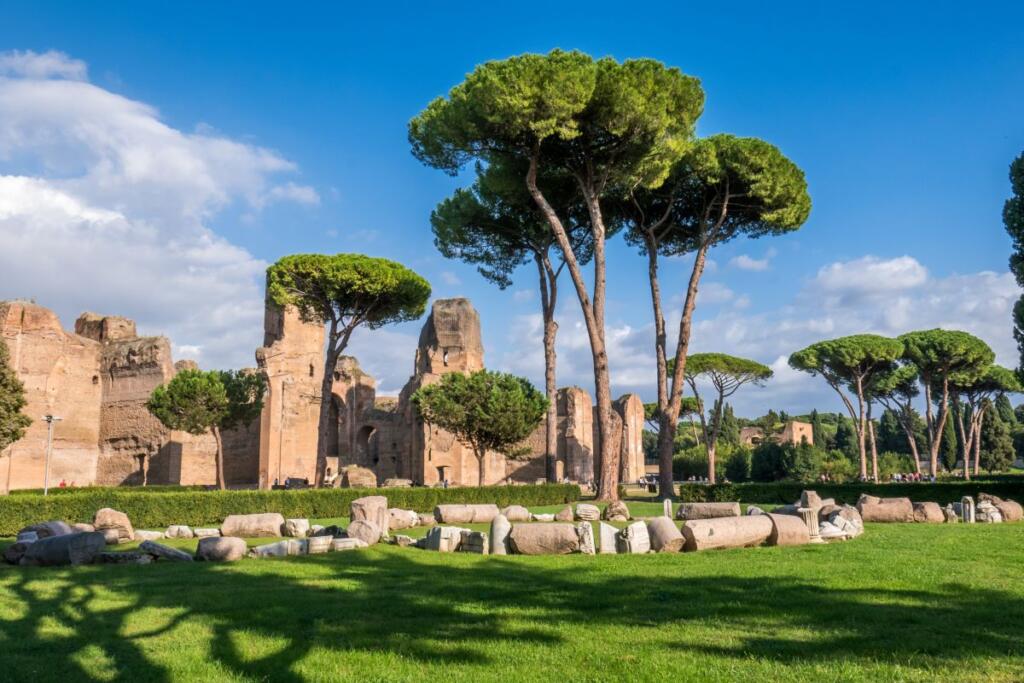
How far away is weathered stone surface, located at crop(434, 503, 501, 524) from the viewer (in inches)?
562

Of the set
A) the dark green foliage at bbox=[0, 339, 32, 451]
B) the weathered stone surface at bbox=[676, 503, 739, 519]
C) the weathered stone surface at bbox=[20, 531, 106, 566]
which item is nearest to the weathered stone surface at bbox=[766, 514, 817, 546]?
the weathered stone surface at bbox=[676, 503, 739, 519]

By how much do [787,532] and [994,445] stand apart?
47.5 m

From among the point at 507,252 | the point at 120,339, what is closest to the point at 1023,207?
the point at 507,252

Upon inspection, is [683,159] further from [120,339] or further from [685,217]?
[120,339]

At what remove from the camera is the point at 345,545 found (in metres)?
9.81

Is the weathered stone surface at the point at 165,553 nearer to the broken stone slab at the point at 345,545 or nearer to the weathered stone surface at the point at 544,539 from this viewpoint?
the broken stone slab at the point at 345,545

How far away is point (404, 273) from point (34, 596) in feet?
68.5

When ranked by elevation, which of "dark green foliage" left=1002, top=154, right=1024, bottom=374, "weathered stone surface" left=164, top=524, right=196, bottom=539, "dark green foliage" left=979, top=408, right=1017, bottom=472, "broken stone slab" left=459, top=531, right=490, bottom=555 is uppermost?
"dark green foliage" left=1002, top=154, right=1024, bottom=374

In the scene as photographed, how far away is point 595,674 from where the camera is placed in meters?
4.04

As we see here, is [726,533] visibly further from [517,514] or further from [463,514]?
[463,514]

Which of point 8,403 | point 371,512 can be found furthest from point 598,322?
point 8,403

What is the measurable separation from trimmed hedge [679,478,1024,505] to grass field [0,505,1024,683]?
10.2 m

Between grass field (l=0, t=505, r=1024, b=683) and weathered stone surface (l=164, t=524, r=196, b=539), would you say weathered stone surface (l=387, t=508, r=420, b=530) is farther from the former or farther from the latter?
grass field (l=0, t=505, r=1024, b=683)

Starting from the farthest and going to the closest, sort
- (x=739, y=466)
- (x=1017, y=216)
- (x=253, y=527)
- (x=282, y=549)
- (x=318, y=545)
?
1. (x=739, y=466)
2. (x=1017, y=216)
3. (x=253, y=527)
4. (x=318, y=545)
5. (x=282, y=549)
